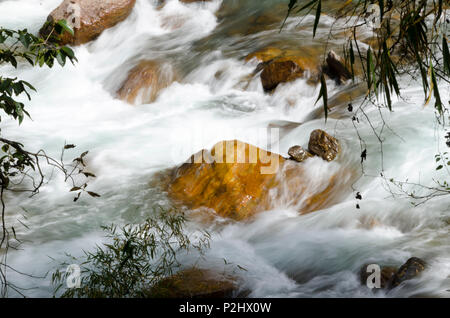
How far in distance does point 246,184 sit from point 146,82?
4706mm

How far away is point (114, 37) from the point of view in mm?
12391

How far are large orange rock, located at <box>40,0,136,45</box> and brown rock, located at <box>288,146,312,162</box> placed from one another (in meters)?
8.27

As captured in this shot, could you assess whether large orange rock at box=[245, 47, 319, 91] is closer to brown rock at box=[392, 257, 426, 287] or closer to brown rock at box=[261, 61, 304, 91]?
brown rock at box=[261, 61, 304, 91]

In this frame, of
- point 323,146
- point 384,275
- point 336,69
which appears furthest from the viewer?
point 336,69

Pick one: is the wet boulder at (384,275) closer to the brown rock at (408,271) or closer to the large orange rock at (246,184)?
the brown rock at (408,271)

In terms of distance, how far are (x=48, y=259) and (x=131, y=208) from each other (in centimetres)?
123

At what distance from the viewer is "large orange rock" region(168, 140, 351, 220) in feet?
17.9

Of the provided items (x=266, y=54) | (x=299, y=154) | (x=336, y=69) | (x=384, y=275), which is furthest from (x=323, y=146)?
(x=266, y=54)

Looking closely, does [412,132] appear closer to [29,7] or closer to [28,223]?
[28,223]

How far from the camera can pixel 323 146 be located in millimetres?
5887

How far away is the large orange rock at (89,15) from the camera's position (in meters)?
12.4

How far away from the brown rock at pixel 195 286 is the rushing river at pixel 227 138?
0.23 metres

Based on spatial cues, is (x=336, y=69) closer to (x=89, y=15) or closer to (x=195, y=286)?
(x=195, y=286)
